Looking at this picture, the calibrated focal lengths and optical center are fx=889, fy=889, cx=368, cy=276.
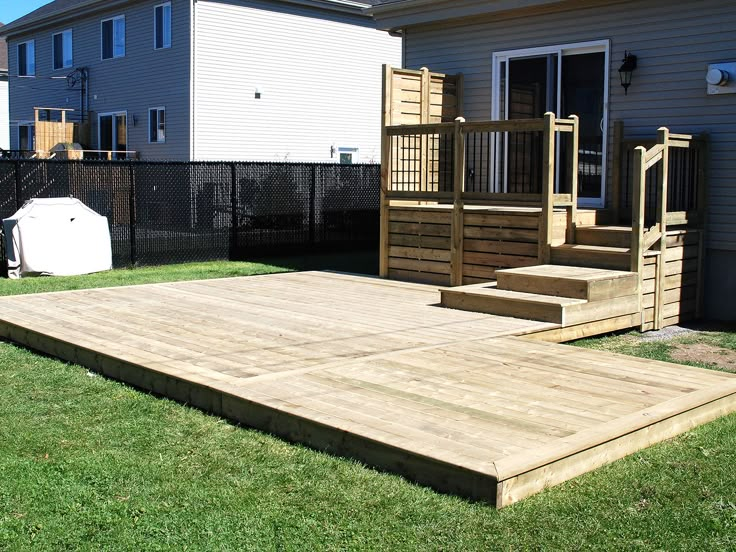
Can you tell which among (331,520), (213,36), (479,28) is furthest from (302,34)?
(331,520)

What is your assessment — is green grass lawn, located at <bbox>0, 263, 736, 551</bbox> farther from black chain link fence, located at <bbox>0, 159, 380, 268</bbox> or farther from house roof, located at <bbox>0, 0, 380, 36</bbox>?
house roof, located at <bbox>0, 0, 380, 36</bbox>

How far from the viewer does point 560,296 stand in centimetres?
773

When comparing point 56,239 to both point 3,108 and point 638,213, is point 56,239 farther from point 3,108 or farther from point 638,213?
point 3,108

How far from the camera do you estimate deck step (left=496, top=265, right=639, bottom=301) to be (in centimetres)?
761

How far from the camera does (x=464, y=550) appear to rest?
10.9 ft

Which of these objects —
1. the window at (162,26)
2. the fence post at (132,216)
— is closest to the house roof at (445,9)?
the fence post at (132,216)

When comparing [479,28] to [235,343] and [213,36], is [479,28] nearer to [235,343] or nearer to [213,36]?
[235,343]

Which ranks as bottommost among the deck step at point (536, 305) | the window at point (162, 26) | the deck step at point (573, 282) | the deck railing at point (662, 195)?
the deck step at point (536, 305)

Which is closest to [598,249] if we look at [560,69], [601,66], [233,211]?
[601,66]

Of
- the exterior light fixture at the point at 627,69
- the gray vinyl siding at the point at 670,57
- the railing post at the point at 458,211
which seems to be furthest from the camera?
the exterior light fixture at the point at 627,69

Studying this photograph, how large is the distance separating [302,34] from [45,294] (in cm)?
1366

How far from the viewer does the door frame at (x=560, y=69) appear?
33.3 feet

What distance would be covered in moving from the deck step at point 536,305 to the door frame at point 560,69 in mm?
2462

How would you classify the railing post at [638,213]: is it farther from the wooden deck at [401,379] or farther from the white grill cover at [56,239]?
the white grill cover at [56,239]
